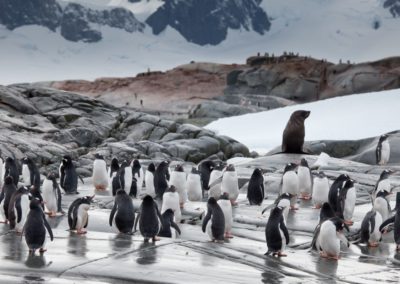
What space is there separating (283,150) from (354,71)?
87.0 ft

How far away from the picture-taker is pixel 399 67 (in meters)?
42.4

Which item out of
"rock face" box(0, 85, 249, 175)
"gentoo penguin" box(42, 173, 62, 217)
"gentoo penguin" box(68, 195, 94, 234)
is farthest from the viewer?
"rock face" box(0, 85, 249, 175)

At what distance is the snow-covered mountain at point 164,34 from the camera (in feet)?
398

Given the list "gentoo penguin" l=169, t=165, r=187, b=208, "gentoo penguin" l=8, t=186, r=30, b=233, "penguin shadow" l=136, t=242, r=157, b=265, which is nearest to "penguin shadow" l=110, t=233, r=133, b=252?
"penguin shadow" l=136, t=242, r=157, b=265

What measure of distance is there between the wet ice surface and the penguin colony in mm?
180

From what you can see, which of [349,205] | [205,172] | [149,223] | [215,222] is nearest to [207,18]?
[205,172]

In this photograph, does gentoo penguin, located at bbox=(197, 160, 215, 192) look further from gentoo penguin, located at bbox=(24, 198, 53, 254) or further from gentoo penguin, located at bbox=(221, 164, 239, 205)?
gentoo penguin, located at bbox=(24, 198, 53, 254)

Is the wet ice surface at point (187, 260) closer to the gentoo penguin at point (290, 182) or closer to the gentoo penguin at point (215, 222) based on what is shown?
Result: the gentoo penguin at point (215, 222)

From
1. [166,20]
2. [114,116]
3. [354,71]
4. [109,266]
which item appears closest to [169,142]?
[114,116]

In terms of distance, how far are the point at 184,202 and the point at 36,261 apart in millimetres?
4540

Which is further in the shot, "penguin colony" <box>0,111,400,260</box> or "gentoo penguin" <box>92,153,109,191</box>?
"gentoo penguin" <box>92,153,109,191</box>

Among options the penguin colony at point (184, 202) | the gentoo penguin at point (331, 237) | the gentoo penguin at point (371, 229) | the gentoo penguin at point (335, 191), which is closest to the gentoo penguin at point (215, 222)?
the penguin colony at point (184, 202)

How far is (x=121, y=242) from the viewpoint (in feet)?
29.6

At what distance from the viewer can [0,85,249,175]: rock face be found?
866 inches
